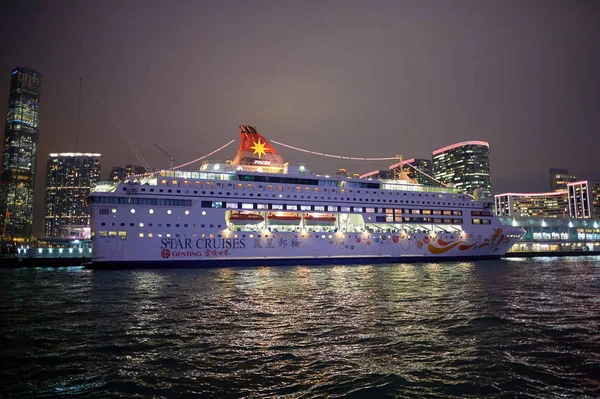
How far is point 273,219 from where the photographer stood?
41594 millimetres

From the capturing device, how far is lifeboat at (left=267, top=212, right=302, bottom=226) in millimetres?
41656

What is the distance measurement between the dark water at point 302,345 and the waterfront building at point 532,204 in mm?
154640

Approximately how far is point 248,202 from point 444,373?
34.2m

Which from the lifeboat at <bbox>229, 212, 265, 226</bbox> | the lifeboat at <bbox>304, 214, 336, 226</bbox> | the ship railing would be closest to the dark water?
the ship railing

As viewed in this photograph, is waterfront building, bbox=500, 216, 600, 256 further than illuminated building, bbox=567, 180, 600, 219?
No

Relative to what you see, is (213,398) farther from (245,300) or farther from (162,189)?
(162,189)

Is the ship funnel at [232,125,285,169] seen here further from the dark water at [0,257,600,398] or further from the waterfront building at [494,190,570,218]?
the waterfront building at [494,190,570,218]

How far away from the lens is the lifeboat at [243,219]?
1564 inches

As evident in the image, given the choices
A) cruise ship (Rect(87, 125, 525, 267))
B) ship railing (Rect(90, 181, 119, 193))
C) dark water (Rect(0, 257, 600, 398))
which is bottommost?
dark water (Rect(0, 257, 600, 398))

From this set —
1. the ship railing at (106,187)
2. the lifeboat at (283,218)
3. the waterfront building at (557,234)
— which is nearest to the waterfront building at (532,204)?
the waterfront building at (557,234)

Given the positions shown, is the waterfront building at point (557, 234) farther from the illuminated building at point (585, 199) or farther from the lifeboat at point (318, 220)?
the illuminated building at point (585, 199)

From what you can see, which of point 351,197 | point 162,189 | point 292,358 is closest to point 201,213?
point 162,189

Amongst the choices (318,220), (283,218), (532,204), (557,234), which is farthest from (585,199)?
(283,218)

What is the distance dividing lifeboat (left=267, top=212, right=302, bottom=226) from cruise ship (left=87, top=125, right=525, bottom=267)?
0.11 meters
